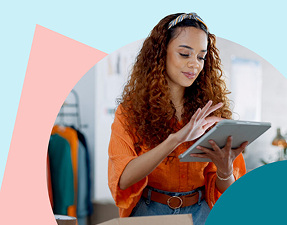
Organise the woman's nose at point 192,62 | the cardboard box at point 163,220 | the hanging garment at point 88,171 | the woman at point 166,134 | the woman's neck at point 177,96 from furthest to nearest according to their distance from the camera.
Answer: the hanging garment at point 88,171 → the woman's neck at point 177,96 → the woman's nose at point 192,62 → the woman at point 166,134 → the cardboard box at point 163,220

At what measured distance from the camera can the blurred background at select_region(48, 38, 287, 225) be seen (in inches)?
77.5

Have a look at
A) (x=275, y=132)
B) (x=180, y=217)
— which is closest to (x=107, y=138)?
(x=275, y=132)

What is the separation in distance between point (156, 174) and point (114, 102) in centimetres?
108

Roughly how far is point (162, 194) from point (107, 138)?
111 cm

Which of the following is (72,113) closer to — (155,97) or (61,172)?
(61,172)

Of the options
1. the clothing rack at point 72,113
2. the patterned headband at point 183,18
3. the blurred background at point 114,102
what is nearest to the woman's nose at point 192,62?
the patterned headband at point 183,18

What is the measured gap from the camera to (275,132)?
1.94m

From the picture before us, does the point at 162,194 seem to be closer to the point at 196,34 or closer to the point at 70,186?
the point at 196,34

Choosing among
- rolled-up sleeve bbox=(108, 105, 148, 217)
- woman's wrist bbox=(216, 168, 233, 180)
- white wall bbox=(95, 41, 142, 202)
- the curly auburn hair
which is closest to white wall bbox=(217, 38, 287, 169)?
white wall bbox=(95, 41, 142, 202)

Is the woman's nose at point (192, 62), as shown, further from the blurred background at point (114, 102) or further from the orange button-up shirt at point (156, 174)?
the blurred background at point (114, 102)

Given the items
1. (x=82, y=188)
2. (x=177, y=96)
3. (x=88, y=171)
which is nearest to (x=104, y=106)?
(x=88, y=171)

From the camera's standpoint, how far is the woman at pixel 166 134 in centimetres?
92

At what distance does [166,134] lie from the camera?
42.8 inches

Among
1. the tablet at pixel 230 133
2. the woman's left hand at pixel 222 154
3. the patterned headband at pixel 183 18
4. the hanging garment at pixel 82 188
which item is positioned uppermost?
the patterned headband at pixel 183 18
